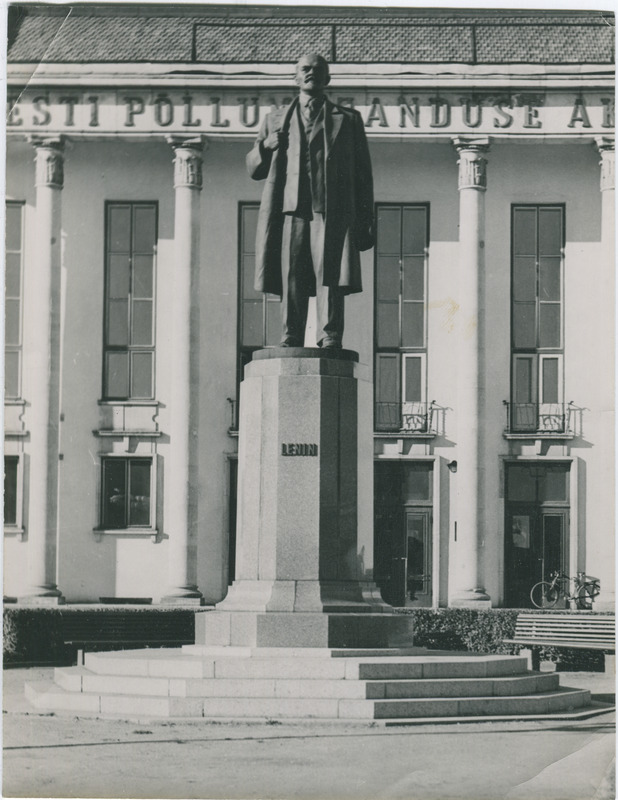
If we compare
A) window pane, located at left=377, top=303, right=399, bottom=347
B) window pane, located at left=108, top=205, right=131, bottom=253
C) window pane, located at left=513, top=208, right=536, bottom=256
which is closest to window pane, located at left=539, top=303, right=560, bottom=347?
window pane, located at left=513, top=208, right=536, bottom=256

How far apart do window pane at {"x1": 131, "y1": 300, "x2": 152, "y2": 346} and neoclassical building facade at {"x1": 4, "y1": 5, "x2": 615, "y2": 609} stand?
19 centimetres

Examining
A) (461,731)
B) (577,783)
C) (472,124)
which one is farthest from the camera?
(472,124)

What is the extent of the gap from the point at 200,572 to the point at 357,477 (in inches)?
938

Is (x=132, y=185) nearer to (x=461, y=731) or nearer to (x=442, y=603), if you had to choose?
(x=442, y=603)

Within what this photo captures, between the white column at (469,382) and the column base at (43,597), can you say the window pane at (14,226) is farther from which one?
the white column at (469,382)

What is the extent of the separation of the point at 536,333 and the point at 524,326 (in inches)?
14.2

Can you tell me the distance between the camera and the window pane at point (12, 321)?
39406 millimetres

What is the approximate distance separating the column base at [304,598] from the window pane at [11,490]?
23872 mm

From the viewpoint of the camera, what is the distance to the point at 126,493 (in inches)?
1602

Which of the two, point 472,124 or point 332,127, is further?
point 472,124

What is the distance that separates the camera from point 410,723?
14.6m

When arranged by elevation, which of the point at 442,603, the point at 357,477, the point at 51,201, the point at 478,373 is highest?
the point at 51,201

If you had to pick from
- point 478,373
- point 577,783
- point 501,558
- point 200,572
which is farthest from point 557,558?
point 577,783

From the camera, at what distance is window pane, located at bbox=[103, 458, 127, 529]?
1590 inches
